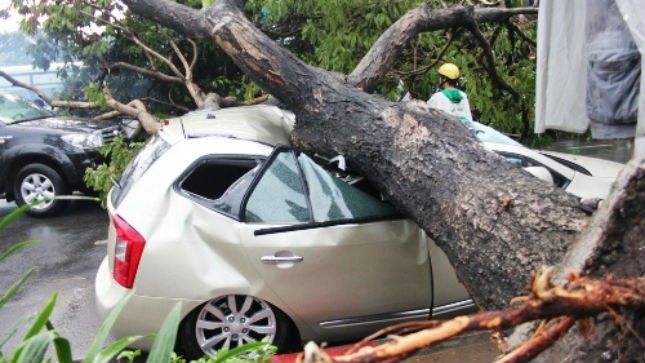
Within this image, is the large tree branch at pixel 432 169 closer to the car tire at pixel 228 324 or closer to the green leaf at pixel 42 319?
the car tire at pixel 228 324

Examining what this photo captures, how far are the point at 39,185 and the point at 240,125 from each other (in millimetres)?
5698

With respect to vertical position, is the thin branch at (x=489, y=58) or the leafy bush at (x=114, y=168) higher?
the thin branch at (x=489, y=58)

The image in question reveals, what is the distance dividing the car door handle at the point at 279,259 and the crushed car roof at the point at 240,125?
794 mm

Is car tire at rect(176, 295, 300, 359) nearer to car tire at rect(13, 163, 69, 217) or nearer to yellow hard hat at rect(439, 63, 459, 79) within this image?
yellow hard hat at rect(439, 63, 459, 79)

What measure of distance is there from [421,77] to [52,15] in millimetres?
5220

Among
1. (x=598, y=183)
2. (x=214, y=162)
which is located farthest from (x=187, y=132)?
(x=598, y=183)

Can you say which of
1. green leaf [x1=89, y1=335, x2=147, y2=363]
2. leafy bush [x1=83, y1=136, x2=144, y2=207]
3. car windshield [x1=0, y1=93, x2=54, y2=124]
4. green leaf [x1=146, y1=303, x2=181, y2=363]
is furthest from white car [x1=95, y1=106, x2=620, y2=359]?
car windshield [x1=0, y1=93, x2=54, y2=124]

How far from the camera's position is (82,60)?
11.0 metres

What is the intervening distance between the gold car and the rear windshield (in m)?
0.02

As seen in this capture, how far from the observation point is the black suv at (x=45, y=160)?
8.89 metres

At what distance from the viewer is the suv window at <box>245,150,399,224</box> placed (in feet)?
12.9

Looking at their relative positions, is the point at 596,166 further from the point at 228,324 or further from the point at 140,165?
the point at 140,165

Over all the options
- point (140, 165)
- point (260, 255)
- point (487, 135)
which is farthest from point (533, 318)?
point (487, 135)

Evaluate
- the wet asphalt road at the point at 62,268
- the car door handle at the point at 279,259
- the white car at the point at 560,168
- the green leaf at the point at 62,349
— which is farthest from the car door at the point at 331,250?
the green leaf at the point at 62,349
